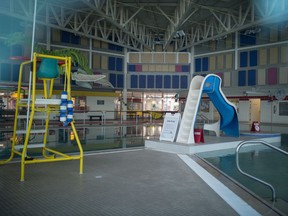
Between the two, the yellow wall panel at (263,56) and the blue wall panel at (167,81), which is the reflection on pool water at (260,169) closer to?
the yellow wall panel at (263,56)

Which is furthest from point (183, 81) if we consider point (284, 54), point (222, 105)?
point (222, 105)

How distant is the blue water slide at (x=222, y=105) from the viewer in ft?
32.5

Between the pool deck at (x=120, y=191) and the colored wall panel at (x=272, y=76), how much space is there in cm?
2264

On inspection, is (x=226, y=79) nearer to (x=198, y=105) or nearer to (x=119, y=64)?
(x=119, y=64)

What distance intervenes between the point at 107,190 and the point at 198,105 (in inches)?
215

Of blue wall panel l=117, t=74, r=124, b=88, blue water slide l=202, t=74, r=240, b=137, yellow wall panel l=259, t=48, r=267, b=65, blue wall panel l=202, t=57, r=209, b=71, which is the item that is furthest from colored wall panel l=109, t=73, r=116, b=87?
blue water slide l=202, t=74, r=240, b=137

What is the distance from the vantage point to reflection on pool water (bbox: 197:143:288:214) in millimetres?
4867

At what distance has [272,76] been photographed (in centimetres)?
2631

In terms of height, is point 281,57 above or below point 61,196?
above

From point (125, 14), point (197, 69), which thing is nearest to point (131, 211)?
point (125, 14)

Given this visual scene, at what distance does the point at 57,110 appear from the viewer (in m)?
5.89

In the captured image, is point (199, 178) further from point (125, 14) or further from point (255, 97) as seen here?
point (255, 97)

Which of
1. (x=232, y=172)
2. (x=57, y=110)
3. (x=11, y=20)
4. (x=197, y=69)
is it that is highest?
(x=11, y=20)

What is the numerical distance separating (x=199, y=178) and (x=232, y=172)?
1.35m
